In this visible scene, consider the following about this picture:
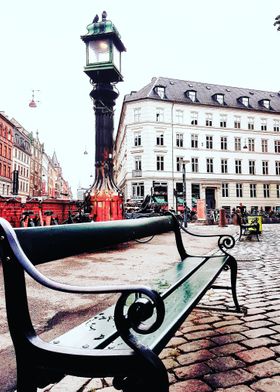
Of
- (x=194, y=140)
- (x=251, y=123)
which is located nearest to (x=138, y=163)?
(x=194, y=140)

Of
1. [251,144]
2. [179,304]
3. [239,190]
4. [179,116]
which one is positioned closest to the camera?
[179,304]

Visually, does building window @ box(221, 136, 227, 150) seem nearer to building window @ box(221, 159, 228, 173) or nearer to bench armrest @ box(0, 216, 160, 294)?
building window @ box(221, 159, 228, 173)

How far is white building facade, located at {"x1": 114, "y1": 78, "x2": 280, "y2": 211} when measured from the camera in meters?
40.3

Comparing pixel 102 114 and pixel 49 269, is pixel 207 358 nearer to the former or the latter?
pixel 49 269

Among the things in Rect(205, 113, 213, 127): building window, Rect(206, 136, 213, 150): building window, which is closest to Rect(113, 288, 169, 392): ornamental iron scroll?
Rect(206, 136, 213, 150): building window

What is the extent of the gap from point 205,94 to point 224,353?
46.7 metres

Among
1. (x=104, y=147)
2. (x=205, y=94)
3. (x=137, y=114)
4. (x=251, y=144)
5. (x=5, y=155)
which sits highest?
(x=205, y=94)

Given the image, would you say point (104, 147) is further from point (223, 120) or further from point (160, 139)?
point (223, 120)

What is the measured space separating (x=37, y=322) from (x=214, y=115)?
43947mm

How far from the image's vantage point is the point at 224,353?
252 cm

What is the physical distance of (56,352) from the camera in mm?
1240

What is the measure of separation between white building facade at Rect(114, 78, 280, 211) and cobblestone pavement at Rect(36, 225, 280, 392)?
35.0 m

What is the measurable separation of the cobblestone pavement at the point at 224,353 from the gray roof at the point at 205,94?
1539 inches

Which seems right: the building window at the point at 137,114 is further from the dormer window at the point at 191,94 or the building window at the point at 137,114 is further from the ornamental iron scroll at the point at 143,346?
the ornamental iron scroll at the point at 143,346
